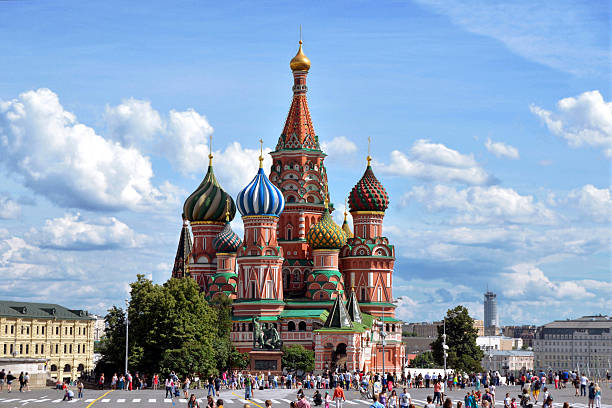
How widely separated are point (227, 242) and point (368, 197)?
14196 millimetres

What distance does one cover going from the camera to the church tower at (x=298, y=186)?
92.6 meters

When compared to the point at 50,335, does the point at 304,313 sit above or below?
above

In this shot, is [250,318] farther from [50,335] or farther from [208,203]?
[50,335]

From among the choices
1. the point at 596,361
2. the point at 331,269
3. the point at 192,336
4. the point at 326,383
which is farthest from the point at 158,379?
the point at 596,361

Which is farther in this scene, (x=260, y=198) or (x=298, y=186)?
(x=298, y=186)

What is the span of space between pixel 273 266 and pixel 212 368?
1840 centimetres

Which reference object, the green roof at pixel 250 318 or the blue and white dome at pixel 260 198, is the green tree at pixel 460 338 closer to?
the green roof at pixel 250 318

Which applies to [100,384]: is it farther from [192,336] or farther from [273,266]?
[273,266]

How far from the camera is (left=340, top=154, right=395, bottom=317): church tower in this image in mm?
93125

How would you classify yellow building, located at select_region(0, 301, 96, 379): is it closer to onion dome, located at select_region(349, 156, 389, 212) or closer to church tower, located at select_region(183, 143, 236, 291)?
church tower, located at select_region(183, 143, 236, 291)

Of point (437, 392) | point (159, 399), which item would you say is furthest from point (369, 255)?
point (437, 392)

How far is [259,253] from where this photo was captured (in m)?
85.6

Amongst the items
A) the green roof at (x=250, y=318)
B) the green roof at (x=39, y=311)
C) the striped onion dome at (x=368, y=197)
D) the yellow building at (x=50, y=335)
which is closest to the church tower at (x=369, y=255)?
the striped onion dome at (x=368, y=197)

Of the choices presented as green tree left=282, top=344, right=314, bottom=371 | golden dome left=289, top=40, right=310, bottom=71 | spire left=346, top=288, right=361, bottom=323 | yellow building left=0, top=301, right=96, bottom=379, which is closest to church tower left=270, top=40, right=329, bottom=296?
golden dome left=289, top=40, right=310, bottom=71
